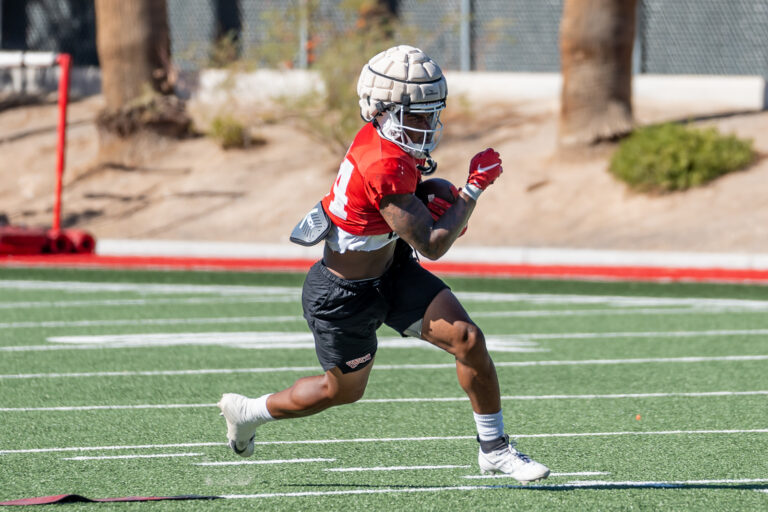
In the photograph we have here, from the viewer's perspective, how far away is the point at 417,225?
5.46 m

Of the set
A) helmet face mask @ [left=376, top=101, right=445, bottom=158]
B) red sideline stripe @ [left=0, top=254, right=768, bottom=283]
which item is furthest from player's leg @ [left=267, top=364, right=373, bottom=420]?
red sideline stripe @ [left=0, top=254, right=768, bottom=283]

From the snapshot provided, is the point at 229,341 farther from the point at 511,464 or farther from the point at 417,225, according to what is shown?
the point at 417,225

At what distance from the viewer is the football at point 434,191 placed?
A: 5.74m

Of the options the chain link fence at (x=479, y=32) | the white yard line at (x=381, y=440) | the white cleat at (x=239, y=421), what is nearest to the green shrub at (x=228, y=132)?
the chain link fence at (x=479, y=32)

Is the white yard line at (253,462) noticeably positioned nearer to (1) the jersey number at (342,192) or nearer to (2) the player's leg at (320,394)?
(2) the player's leg at (320,394)

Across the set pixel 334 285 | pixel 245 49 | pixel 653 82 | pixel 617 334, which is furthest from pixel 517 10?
pixel 334 285

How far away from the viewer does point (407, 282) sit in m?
5.87

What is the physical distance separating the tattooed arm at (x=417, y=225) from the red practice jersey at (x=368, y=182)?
0.14ft

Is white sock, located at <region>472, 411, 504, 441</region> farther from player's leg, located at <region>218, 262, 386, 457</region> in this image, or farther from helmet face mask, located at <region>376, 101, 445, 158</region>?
helmet face mask, located at <region>376, 101, 445, 158</region>

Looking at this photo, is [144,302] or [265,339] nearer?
[265,339]

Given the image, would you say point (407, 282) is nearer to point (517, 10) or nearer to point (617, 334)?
point (617, 334)

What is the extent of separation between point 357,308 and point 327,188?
58.0ft

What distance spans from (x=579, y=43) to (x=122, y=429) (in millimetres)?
15653

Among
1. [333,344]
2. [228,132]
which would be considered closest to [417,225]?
[333,344]
